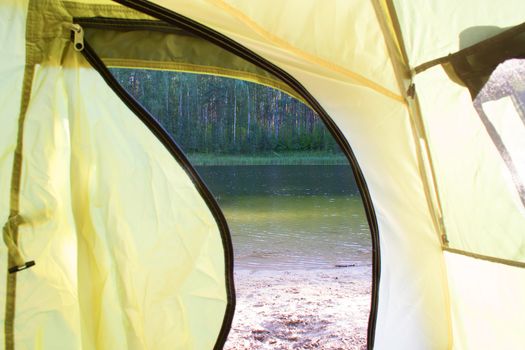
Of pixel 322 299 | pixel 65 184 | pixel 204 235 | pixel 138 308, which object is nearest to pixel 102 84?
pixel 65 184

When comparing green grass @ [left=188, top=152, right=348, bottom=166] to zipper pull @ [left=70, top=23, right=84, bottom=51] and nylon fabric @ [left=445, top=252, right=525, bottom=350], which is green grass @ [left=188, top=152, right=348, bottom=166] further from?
nylon fabric @ [left=445, top=252, right=525, bottom=350]

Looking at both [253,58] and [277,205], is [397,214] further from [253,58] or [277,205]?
[277,205]

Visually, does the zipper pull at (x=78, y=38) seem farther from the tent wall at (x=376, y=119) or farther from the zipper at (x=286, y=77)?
the tent wall at (x=376, y=119)

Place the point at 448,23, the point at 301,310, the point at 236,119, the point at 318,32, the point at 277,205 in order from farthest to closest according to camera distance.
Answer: the point at 236,119 → the point at 277,205 → the point at 301,310 → the point at 318,32 → the point at 448,23

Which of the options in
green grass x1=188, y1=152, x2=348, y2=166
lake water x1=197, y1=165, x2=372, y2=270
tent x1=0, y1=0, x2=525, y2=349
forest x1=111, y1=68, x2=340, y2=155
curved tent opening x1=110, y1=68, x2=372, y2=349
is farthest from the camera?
forest x1=111, y1=68, x2=340, y2=155

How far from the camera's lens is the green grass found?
62.2ft

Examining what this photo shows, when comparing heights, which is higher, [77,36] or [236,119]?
[236,119]

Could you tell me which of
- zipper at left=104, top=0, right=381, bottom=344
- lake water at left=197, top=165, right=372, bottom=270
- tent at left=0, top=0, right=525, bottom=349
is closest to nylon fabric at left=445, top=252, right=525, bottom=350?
tent at left=0, top=0, right=525, bottom=349

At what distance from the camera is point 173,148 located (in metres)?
1.44

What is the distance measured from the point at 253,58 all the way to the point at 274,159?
18354 millimetres

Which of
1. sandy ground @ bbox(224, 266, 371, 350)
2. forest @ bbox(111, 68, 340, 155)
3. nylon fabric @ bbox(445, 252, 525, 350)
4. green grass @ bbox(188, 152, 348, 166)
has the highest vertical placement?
forest @ bbox(111, 68, 340, 155)

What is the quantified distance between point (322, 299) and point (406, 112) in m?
2.32

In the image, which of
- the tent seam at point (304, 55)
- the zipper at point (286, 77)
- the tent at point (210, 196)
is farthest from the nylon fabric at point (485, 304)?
the tent seam at point (304, 55)

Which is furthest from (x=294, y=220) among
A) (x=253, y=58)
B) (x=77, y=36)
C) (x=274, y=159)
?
(x=274, y=159)
